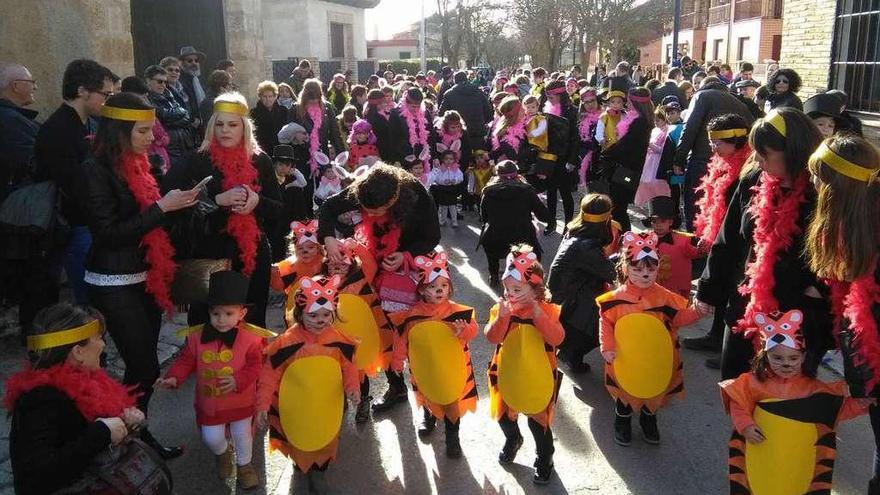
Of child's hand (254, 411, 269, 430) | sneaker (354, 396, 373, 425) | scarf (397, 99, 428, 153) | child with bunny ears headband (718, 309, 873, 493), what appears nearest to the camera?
child with bunny ears headband (718, 309, 873, 493)

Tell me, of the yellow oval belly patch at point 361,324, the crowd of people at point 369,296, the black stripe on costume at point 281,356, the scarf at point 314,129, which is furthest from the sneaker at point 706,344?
the scarf at point 314,129

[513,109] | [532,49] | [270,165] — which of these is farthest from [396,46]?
[270,165]

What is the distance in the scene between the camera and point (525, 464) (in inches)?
158

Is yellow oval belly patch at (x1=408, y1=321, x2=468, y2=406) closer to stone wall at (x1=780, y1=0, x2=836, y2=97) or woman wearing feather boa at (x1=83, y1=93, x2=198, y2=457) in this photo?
woman wearing feather boa at (x1=83, y1=93, x2=198, y2=457)

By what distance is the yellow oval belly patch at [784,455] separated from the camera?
3076 mm

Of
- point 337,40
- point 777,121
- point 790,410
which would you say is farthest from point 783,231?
point 337,40

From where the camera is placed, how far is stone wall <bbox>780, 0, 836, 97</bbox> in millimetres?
10625

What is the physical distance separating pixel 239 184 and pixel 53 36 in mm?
4562

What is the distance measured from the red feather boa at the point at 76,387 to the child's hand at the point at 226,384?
0.82 m

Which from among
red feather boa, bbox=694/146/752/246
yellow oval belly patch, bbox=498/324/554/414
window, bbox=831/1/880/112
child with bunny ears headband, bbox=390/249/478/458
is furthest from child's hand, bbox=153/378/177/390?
window, bbox=831/1/880/112

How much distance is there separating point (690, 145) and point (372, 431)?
468 centimetres

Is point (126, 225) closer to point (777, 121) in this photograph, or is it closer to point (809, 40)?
point (777, 121)

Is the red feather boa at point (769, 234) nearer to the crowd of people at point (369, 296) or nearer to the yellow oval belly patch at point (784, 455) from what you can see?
the crowd of people at point (369, 296)

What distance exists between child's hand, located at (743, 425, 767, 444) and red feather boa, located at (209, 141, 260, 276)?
2.76 metres
